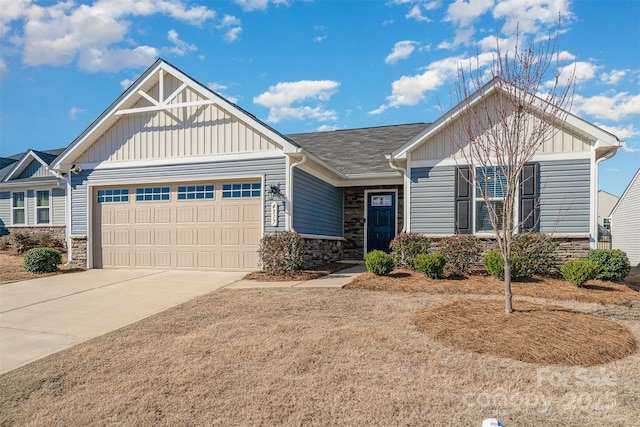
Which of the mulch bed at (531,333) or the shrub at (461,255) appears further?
the shrub at (461,255)

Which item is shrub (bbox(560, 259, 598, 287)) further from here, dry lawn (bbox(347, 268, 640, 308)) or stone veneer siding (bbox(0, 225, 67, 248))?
stone veneer siding (bbox(0, 225, 67, 248))

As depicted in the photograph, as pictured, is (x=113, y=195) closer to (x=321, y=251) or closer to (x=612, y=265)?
(x=321, y=251)

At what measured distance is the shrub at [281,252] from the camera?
9516 mm

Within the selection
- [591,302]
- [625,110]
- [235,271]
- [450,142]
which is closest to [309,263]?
[235,271]

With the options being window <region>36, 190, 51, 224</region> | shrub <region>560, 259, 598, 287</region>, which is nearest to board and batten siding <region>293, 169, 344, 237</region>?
shrub <region>560, 259, 598, 287</region>

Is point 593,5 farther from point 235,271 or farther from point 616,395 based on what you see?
point 235,271

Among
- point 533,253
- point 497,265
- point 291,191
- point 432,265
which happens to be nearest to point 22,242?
point 291,191

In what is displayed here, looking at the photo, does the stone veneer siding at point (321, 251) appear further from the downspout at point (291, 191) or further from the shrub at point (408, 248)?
the shrub at point (408, 248)

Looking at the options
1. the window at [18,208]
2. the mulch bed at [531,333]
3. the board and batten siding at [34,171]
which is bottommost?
the mulch bed at [531,333]

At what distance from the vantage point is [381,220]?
1331 centimetres

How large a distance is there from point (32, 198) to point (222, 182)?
12716 millimetres

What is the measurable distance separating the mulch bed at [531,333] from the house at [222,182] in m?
4.33

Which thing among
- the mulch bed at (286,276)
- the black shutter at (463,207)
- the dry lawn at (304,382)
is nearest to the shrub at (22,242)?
the mulch bed at (286,276)

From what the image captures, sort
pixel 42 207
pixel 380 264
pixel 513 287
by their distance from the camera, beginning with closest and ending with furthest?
pixel 513 287 → pixel 380 264 → pixel 42 207
